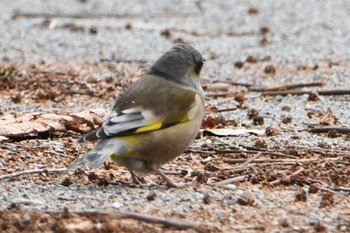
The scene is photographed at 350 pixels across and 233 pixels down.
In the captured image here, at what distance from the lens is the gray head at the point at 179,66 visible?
7469 millimetres

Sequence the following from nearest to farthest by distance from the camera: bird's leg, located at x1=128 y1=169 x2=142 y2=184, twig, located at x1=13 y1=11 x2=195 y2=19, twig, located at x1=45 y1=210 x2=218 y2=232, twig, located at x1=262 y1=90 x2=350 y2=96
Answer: twig, located at x1=45 y1=210 x2=218 y2=232, bird's leg, located at x1=128 y1=169 x2=142 y2=184, twig, located at x1=262 y1=90 x2=350 y2=96, twig, located at x1=13 y1=11 x2=195 y2=19

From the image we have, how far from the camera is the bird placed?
22.5 feet

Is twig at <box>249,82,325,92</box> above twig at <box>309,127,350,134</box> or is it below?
below

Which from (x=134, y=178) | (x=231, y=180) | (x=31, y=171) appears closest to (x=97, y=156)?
(x=134, y=178)

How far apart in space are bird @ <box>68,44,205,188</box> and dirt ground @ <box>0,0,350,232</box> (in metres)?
0.18

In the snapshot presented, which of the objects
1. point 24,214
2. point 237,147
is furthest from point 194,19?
point 24,214

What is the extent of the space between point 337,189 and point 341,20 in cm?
932

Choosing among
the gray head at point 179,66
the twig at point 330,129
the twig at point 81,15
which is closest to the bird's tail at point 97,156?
the gray head at point 179,66

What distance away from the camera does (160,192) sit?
6910mm

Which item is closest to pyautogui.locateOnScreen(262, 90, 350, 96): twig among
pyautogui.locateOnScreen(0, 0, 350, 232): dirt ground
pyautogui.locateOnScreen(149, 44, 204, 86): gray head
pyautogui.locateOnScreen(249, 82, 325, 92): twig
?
pyautogui.locateOnScreen(0, 0, 350, 232): dirt ground

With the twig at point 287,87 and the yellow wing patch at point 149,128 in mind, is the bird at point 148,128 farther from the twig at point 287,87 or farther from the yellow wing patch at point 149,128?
the twig at point 287,87

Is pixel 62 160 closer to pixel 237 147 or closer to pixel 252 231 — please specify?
pixel 237 147

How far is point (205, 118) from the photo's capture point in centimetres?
930

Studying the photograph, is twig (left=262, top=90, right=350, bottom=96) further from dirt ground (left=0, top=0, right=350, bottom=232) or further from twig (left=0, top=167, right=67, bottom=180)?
twig (left=0, top=167, right=67, bottom=180)
